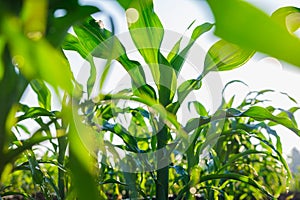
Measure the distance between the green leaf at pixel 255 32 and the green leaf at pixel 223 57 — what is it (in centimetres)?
77

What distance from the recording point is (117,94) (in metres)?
0.74

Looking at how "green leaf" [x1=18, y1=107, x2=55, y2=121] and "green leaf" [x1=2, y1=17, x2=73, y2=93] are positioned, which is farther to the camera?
"green leaf" [x1=18, y1=107, x2=55, y2=121]

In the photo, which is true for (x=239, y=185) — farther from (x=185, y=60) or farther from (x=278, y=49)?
(x=278, y=49)

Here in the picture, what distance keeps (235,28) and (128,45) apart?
737 mm

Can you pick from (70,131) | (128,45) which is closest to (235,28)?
(70,131)

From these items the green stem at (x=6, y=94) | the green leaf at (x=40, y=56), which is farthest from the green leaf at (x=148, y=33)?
the green leaf at (x=40, y=56)

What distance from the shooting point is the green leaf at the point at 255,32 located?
0.18 m

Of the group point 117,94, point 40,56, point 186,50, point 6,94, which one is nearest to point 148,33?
point 186,50

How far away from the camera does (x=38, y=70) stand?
23 centimetres

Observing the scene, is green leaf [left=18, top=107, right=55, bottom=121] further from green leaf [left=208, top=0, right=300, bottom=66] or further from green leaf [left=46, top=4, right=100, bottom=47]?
green leaf [left=208, top=0, right=300, bottom=66]

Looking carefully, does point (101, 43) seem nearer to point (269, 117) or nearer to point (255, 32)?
point (269, 117)

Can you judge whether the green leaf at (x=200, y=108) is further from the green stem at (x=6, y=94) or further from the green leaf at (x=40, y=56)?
the green leaf at (x=40, y=56)

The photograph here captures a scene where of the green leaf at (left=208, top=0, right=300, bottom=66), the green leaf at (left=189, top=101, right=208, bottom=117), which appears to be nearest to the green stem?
the green leaf at (left=208, top=0, right=300, bottom=66)

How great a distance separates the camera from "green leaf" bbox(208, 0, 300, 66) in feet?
0.60
